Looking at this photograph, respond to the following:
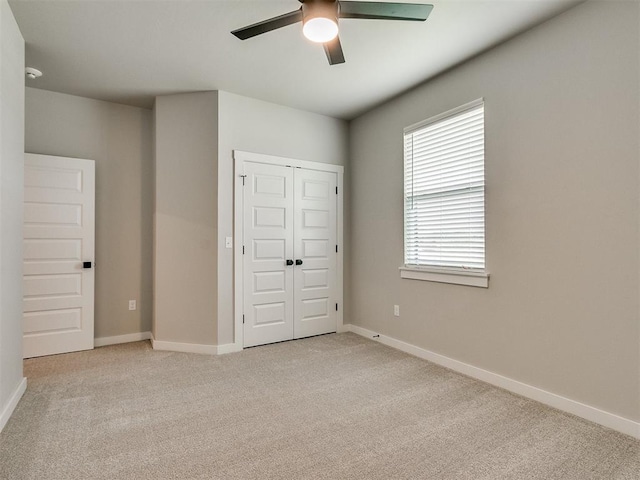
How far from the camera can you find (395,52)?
114 inches

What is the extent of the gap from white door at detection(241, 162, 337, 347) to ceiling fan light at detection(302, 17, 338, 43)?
6.34 ft

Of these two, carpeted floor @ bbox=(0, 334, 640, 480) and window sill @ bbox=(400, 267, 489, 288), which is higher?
window sill @ bbox=(400, 267, 489, 288)

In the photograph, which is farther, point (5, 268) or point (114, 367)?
point (114, 367)

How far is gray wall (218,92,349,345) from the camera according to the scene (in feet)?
12.1

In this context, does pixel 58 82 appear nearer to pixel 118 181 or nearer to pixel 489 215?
pixel 118 181

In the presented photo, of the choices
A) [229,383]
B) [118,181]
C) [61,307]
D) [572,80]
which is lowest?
[229,383]

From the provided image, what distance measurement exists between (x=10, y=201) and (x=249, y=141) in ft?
7.10

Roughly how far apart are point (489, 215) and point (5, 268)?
3.56 m

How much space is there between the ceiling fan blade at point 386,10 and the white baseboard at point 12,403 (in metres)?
3.24

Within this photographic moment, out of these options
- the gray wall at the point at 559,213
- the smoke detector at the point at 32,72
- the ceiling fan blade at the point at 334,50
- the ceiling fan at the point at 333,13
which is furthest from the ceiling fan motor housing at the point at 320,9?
the smoke detector at the point at 32,72

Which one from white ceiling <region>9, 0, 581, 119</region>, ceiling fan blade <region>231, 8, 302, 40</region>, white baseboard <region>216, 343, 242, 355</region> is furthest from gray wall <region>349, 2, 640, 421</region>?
white baseboard <region>216, 343, 242, 355</region>

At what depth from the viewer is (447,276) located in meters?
3.23

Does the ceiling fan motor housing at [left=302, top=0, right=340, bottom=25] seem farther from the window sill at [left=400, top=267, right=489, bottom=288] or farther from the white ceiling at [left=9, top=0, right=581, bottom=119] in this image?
the window sill at [left=400, top=267, right=489, bottom=288]

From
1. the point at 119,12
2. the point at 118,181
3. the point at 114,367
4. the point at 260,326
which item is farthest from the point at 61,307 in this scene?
the point at 119,12
